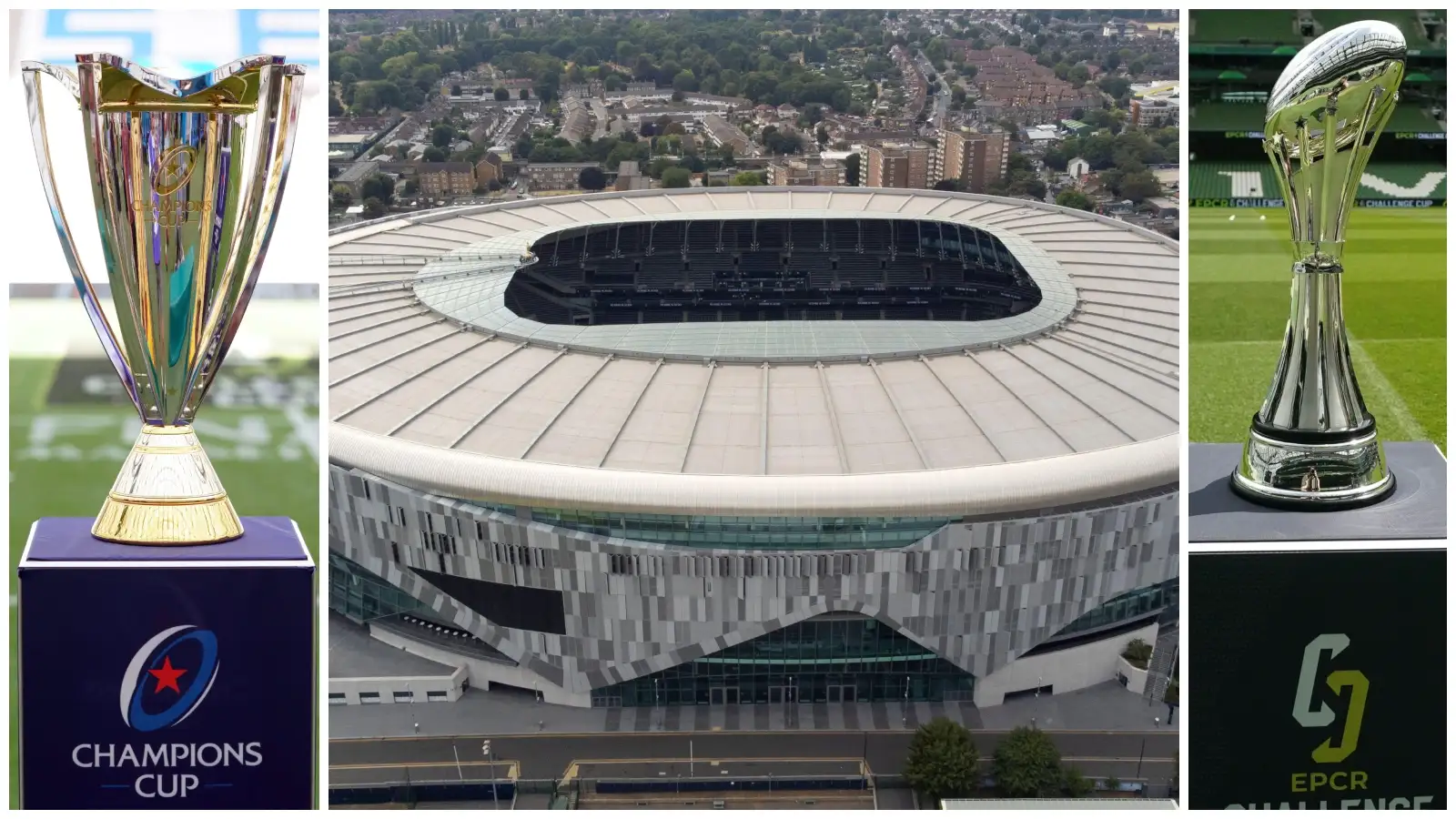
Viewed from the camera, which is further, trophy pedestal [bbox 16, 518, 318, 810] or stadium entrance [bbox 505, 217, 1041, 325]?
stadium entrance [bbox 505, 217, 1041, 325]

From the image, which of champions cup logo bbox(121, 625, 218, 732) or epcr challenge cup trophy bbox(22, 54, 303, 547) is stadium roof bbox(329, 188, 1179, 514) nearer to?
epcr challenge cup trophy bbox(22, 54, 303, 547)

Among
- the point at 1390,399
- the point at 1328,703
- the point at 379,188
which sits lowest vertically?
the point at 1328,703

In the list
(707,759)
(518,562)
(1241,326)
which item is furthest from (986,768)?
(1241,326)

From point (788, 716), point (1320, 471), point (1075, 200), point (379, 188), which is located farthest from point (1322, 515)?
point (379, 188)

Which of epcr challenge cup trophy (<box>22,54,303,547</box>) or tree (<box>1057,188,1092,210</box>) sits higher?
tree (<box>1057,188,1092,210</box>)

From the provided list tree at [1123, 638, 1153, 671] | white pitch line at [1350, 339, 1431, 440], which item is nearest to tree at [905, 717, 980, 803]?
tree at [1123, 638, 1153, 671]

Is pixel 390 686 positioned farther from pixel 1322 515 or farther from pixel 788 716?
pixel 1322 515

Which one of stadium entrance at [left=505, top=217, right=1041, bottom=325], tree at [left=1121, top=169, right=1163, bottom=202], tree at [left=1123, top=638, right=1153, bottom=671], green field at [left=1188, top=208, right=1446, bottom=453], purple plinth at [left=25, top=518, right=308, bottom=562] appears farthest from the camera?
tree at [left=1121, top=169, right=1163, bottom=202]
